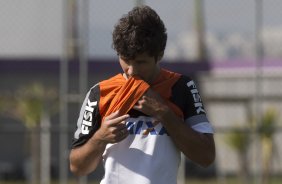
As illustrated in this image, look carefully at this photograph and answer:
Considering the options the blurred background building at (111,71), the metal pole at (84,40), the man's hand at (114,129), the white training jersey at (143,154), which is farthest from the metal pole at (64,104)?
the man's hand at (114,129)

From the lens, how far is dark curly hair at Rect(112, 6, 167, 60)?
12.6 feet

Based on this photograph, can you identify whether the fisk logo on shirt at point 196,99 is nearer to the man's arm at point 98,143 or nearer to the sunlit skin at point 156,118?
the sunlit skin at point 156,118

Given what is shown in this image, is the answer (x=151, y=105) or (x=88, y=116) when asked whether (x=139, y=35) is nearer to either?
(x=151, y=105)

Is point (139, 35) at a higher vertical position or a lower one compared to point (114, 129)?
higher

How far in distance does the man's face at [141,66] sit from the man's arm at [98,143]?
0.54 ft

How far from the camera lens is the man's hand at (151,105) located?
386 centimetres

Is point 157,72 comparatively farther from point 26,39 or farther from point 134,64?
point 26,39

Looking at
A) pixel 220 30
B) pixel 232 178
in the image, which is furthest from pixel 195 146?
pixel 232 178

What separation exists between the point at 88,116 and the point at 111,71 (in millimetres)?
13530

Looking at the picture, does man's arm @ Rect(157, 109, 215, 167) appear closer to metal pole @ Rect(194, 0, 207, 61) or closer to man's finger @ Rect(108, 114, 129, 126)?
man's finger @ Rect(108, 114, 129, 126)

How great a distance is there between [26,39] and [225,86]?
7779 mm

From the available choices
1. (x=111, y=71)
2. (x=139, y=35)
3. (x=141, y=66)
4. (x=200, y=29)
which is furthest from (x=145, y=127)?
(x=111, y=71)

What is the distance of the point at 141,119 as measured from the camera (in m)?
3.97

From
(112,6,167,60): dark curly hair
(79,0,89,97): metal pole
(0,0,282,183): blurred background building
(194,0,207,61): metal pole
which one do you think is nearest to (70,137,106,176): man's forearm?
(112,6,167,60): dark curly hair
